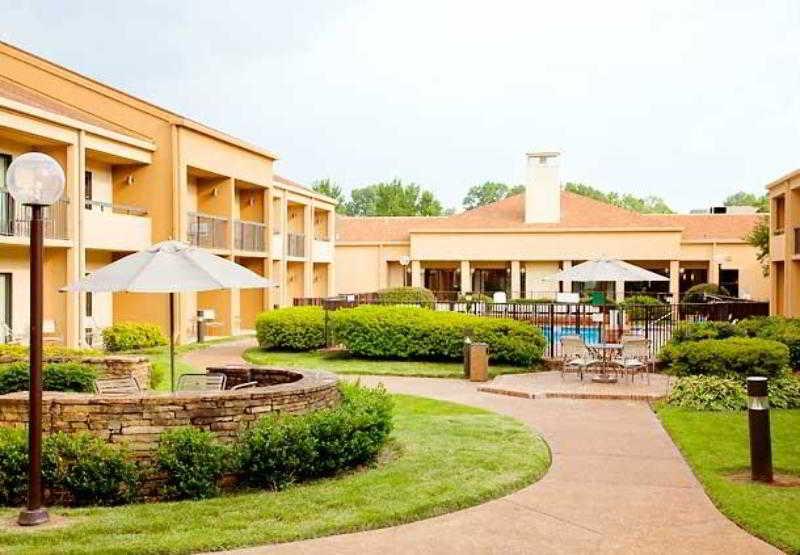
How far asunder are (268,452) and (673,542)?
12.1 ft

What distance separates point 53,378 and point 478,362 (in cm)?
829

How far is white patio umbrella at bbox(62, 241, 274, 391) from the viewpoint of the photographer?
9438 mm

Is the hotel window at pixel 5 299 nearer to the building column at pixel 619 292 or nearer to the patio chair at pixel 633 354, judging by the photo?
the patio chair at pixel 633 354

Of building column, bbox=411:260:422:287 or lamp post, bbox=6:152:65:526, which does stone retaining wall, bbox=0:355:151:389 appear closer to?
lamp post, bbox=6:152:65:526

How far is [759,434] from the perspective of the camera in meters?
8.41

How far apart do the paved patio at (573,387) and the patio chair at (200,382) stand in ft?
20.6

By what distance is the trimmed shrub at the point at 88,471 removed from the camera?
24.3ft

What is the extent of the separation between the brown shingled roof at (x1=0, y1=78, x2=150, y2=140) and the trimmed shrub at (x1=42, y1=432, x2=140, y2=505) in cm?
1509

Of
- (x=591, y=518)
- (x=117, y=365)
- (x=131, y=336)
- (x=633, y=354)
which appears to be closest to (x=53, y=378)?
(x=117, y=365)

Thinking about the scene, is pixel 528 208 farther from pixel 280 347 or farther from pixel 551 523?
pixel 551 523

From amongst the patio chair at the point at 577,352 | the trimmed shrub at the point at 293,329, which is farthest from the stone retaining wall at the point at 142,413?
the trimmed shrub at the point at 293,329

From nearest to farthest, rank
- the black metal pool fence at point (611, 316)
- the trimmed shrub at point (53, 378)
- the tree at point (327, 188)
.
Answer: the trimmed shrub at point (53, 378)
the black metal pool fence at point (611, 316)
the tree at point (327, 188)

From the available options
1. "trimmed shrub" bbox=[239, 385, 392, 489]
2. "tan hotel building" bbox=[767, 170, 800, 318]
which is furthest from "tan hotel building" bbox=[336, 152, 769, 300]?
"trimmed shrub" bbox=[239, 385, 392, 489]

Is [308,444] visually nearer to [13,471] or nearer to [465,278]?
[13,471]
